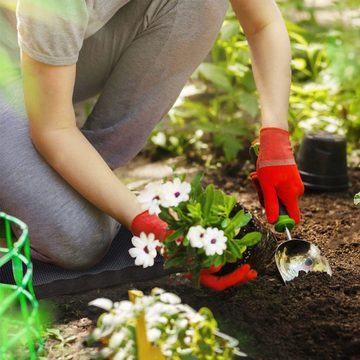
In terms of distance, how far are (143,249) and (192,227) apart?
0.56ft

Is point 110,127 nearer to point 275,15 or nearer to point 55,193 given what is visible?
point 55,193

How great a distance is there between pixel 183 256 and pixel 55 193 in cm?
48

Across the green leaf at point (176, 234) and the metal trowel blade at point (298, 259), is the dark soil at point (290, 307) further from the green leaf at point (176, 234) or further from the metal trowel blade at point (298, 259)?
the green leaf at point (176, 234)

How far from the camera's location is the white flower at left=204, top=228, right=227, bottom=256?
1.77 metres

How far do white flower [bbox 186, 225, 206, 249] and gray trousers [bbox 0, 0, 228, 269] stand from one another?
Result: 0.51 m

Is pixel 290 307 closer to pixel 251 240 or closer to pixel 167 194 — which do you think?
pixel 251 240

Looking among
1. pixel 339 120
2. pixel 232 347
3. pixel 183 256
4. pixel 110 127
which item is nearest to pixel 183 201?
pixel 183 256

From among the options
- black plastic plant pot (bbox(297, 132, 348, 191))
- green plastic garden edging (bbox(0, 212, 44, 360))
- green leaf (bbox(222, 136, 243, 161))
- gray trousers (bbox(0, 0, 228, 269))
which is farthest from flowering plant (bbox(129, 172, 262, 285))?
green leaf (bbox(222, 136, 243, 161))

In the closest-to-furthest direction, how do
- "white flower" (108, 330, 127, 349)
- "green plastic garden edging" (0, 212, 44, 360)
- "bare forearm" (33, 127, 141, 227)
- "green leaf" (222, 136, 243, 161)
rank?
"white flower" (108, 330, 127, 349)
"green plastic garden edging" (0, 212, 44, 360)
"bare forearm" (33, 127, 141, 227)
"green leaf" (222, 136, 243, 161)

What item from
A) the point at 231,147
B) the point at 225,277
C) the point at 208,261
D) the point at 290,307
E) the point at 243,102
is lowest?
the point at 231,147

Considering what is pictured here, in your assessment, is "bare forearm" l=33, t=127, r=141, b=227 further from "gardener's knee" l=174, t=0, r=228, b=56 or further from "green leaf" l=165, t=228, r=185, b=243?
"gardener's knee" l=174, t=0, r=228, b=56

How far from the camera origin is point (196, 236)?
177cm

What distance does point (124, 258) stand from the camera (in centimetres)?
229

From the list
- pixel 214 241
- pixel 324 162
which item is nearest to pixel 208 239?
pixel 214 241
